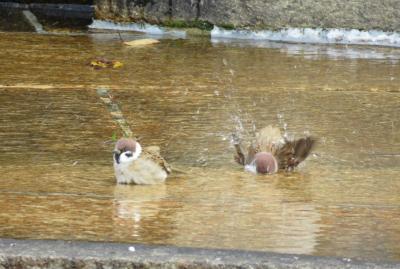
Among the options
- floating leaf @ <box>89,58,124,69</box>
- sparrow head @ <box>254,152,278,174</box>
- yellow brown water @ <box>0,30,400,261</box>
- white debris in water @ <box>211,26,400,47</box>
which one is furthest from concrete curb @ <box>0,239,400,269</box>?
white debris in water @ <box>211,26,400,47</box>

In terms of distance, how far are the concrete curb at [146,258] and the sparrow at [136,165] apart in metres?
0.96

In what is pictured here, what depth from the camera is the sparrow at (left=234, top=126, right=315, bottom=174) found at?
195 inches

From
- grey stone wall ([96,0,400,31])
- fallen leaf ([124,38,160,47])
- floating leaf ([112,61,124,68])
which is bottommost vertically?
fallen leaf ([124,38,160,47])

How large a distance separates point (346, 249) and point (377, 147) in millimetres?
1598

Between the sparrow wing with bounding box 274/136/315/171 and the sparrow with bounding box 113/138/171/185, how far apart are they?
56 centimetres

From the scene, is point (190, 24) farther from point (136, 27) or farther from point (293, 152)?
point (293, 152)

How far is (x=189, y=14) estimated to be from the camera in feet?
27.6

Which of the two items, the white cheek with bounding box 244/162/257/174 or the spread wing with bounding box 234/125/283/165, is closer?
the white cheek with bounding box 244/162/257/174

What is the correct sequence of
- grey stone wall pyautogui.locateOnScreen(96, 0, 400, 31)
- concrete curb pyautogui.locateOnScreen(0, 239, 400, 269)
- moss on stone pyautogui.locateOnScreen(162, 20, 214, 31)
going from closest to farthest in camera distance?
concrete curb pyautogui.locateOnScreen(0, 239, 400, 269) < grey stone wall pyautogui.locateOnScreen(96, 0, 400, 31) < moss on stone pyautogui.locateOnScreen(162, 20, 214, 31)

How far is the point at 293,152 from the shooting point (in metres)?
5.00

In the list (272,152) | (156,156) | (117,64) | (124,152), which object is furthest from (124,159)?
(117,64)

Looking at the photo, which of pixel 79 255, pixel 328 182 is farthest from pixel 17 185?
pixel 328 182

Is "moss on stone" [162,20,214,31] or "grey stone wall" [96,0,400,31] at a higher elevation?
"grey stone wall" [96,0,400,31]

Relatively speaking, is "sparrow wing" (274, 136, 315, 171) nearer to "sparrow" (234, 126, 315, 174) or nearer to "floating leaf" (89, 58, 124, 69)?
"sparrow" (234, 126, 315, 174)
